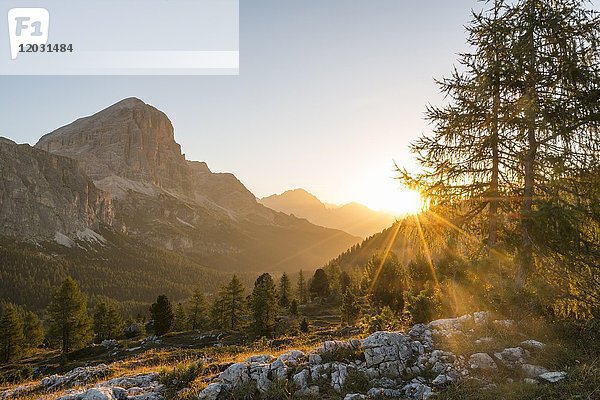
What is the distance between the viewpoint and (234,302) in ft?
191

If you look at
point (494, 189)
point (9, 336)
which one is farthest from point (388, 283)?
point (9, 336)

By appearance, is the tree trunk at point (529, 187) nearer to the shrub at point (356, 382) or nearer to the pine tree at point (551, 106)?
the pine tree at point (551, 106)

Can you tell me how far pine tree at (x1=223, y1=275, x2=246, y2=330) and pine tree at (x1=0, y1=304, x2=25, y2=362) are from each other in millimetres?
31116

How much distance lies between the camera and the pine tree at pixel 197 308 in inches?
2467

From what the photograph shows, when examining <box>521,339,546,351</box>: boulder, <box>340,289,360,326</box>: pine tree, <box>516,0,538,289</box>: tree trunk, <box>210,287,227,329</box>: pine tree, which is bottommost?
<box>210,287,227,329</box>: pine tree

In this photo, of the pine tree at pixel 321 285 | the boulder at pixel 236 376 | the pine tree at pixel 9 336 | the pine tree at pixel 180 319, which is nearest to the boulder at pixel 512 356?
the boulder at pixel 236 376

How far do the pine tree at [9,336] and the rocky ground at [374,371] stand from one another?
55156mm

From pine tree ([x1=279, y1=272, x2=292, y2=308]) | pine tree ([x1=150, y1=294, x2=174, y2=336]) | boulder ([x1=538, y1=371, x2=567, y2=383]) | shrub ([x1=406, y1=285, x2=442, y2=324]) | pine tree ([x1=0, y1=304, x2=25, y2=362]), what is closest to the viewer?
boulder ([x1=538, y1=371, x2=567, y2=383])

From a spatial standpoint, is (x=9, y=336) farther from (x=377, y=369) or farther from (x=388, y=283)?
(x=377, y=369)

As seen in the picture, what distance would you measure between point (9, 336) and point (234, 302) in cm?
3346

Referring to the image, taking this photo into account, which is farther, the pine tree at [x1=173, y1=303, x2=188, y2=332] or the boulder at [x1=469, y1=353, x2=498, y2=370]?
the pine tree at [x1=173, y1=303, x2=188, y2=332]

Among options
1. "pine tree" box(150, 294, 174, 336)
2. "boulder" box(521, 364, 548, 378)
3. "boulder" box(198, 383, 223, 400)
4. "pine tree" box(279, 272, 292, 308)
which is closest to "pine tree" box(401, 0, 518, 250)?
"boulder" box(521, 364, 548, 378)

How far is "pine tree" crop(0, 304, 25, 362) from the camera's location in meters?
49.3

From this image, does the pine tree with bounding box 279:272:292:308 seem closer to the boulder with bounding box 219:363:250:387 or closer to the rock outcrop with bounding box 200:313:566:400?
the rock outcrop with bounding box 200:313:566:400
